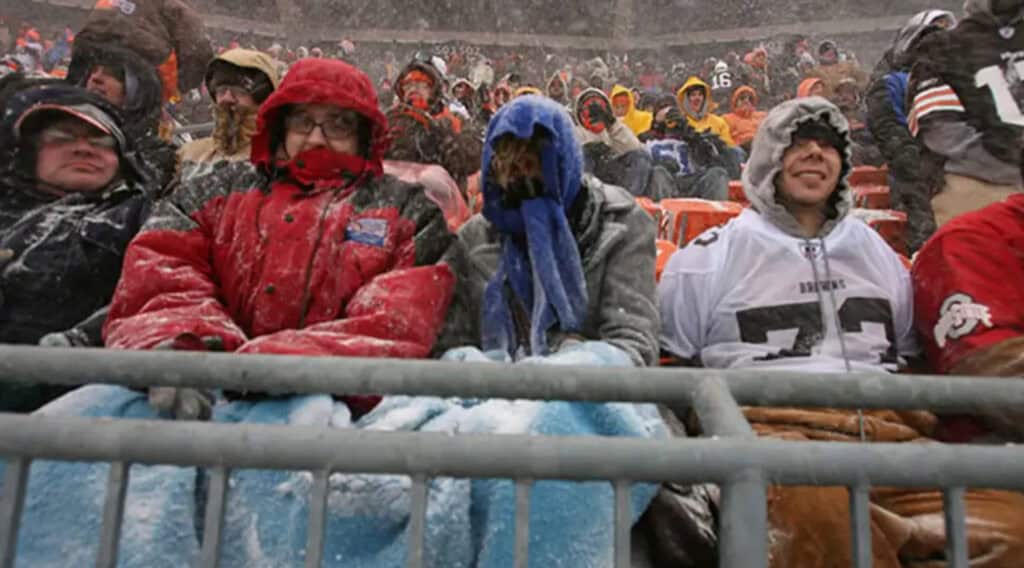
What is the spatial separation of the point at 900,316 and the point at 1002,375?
0.40 metres

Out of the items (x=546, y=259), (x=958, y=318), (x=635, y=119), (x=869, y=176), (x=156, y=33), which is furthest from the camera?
(x=635, y=119)

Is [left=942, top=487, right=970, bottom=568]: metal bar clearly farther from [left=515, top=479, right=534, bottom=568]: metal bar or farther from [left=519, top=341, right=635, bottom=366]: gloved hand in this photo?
[left=519, top=341, right=635, bottom=366]: gloved hand

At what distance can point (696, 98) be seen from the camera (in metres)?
9.93

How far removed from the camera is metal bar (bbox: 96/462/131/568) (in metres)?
0.88

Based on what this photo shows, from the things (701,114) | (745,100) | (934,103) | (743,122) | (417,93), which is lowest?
(934,103)

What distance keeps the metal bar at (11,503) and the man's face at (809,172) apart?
7.08 feet

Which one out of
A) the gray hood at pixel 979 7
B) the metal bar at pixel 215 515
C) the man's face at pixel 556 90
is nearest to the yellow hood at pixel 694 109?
the man's face at pixel 556 90

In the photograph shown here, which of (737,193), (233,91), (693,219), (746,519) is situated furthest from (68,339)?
(737,193)

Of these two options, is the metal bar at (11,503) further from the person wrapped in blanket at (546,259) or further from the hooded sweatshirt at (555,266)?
the hooded sweatshirt at (555,266)

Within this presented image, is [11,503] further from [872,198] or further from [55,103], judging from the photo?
[872,198]

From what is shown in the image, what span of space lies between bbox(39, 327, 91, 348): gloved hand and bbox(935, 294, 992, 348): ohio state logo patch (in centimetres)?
238

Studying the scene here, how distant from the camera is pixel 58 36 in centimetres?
1733

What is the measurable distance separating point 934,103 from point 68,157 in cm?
382

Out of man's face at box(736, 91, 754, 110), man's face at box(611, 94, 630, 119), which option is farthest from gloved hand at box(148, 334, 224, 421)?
man's face at box(736, 91, 754, 110)
